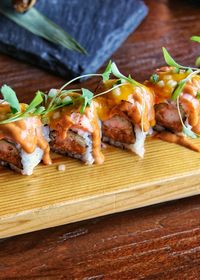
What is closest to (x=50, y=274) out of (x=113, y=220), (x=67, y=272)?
(x=67, y=272)

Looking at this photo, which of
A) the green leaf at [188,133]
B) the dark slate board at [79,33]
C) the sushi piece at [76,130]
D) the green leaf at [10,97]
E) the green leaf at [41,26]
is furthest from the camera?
the green leaf at [41,26]

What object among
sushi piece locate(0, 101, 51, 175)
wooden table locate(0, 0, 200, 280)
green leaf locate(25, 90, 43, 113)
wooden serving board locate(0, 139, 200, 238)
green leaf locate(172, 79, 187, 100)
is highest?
green leaf locate(172, 79, 187, 100)

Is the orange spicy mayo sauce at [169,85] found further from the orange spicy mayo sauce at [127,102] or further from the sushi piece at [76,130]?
the sushi piece at [76,130]

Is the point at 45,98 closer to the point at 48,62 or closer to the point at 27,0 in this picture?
the point at 48,62

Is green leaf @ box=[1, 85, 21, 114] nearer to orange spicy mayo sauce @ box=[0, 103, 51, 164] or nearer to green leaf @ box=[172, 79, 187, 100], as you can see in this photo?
orange spicy mayo sauce @ box=[0, 103, 51, 164]

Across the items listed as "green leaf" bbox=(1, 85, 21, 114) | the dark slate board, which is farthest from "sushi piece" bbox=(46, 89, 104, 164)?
the dark slate board

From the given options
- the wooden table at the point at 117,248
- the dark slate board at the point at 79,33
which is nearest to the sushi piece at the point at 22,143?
the wooden table at the point at 117,248

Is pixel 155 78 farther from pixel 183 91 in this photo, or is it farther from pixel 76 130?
pixel 76 130
